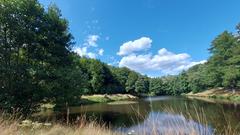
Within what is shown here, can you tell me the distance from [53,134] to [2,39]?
344 inches

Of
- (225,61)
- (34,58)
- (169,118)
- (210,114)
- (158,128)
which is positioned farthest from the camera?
(225,61)

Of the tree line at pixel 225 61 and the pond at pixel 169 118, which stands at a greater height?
the tree line at pixel 225 61

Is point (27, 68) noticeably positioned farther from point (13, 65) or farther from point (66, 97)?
point (66, 97)

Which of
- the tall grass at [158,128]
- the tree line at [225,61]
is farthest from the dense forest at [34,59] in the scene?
the tree line at [225,61]

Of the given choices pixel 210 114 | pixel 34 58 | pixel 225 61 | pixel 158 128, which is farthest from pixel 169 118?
pixel 225 61

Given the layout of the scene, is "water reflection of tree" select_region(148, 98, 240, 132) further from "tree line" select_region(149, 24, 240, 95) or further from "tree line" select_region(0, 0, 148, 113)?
"tree line" select_region(149, 24, 240, 95)

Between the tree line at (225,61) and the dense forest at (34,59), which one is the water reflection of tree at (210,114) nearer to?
the dense forest at (34,59)

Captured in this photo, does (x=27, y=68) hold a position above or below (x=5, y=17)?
below

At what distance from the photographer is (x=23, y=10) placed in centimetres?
1091

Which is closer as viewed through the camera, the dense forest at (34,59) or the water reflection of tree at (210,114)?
the water reflection of tree at (210,114)

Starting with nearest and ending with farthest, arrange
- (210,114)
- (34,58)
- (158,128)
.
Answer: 1. (158,128)
2. (34,58)
3. (210,114)

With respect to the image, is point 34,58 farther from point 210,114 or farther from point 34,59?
point 210,114

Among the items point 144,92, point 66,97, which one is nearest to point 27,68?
point 66,97

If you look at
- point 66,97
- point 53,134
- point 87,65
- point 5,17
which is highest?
point 87,65
